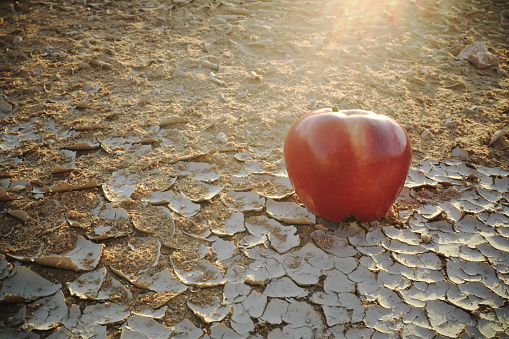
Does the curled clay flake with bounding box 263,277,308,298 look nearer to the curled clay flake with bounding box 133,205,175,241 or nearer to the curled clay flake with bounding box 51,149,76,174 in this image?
the curled clay flake with bounding box 133,205,175,241

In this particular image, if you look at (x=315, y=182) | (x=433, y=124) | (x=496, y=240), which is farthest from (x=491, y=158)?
(x=315, y=182)

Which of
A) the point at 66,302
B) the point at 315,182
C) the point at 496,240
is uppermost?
the point at 315,182

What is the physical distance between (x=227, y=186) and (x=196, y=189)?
143 millimetres

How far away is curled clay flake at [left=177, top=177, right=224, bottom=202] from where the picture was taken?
190cm

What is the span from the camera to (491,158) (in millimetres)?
2219

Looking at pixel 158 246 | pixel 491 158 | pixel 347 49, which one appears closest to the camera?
pixel 158 246

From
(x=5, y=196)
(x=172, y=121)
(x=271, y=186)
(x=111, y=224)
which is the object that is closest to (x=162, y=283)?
(x=111, y=224)

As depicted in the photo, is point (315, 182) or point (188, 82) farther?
point (188, 82)

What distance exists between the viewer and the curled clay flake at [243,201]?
1.86 metres

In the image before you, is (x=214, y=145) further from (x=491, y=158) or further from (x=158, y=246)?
(x=491, y=158)

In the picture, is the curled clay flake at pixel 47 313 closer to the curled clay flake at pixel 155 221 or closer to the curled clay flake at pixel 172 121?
the curled clay flake at pixel 155 221

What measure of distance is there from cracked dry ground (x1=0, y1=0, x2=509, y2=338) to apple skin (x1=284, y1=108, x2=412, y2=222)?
17cm

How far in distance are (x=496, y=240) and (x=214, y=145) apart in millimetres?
1356

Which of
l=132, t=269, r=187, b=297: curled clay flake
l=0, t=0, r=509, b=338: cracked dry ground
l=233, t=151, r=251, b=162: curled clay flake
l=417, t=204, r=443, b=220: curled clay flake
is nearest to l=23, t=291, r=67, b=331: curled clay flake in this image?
l=0, t=0, r=509, b=338: cracked dry ground
